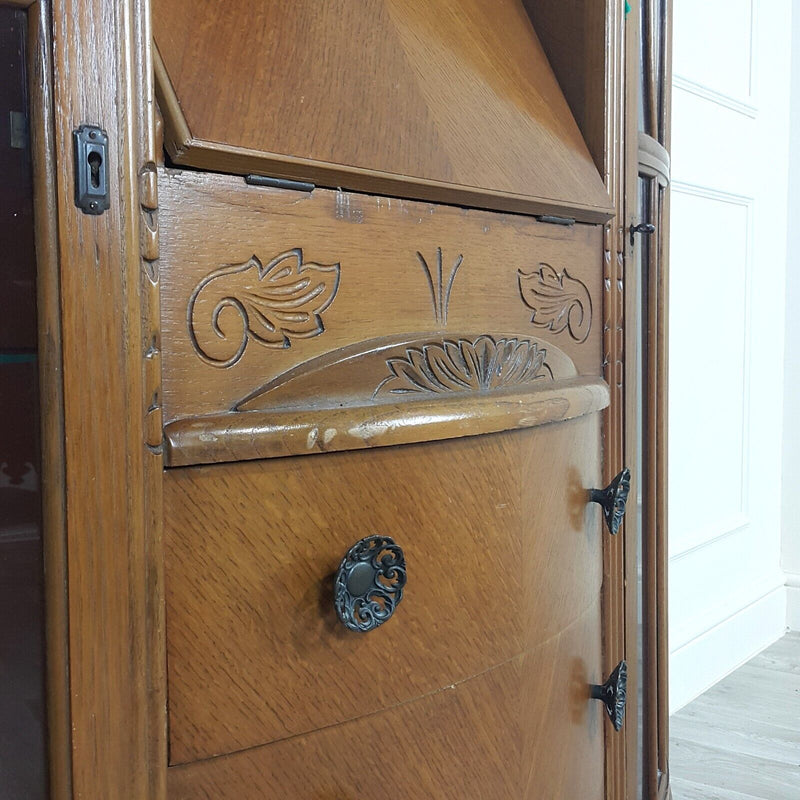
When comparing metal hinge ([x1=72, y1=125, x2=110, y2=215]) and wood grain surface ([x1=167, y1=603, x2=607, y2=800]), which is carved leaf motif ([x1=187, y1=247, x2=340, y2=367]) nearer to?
metal hinge ([x1=72, y1=125, x2=110, y2=215])

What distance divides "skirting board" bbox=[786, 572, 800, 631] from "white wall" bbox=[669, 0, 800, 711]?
21 mm

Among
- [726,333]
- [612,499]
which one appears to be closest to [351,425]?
[612,499]

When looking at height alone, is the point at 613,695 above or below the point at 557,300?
below

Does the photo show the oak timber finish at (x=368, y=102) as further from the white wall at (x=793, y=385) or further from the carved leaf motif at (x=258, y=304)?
the white wall at (x=793, y=385)

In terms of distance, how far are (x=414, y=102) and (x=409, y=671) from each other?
1.12 feet

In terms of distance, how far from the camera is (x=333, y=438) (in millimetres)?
463

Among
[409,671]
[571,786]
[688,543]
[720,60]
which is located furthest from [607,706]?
[720,60]

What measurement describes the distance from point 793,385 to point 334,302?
69.2 inches

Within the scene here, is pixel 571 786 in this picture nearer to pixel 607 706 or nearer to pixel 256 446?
pixel 607 706

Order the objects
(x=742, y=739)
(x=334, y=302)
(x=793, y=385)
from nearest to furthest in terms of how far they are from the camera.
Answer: (x=334, y=302) → (x=742, y=739) → (x=793, y=385)

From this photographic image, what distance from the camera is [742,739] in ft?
4.75

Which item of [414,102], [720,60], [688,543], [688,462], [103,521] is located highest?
[720,60]

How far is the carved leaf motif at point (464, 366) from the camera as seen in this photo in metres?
0.52

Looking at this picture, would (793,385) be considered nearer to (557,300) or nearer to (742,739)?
(742,739)
